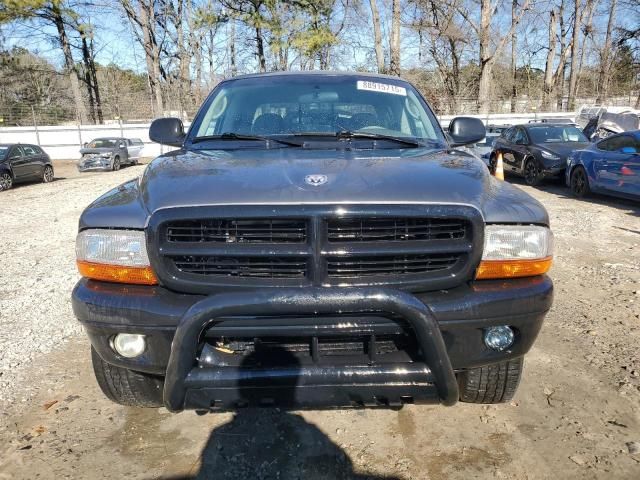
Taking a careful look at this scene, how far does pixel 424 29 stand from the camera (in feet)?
109

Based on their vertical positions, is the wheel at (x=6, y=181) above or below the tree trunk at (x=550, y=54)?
below

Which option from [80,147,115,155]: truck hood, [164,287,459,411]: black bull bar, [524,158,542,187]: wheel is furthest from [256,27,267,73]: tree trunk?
[164,287,459,411]: black bull bar

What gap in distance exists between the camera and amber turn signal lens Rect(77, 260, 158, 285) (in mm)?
2219

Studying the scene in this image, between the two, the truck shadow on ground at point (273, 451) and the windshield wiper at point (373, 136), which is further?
the windshield wiper at point (373, 136)

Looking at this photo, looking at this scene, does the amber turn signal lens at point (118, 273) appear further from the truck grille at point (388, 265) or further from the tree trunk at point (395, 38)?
the tree trunk at point (395, 38)

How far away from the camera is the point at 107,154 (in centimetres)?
2148

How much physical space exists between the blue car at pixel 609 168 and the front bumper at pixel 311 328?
806cm

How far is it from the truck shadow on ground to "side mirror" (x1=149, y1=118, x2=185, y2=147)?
6.45ft

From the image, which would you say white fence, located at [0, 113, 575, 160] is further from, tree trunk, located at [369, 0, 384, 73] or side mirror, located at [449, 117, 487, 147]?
side mirror, located at [449, 117, 487, 147]

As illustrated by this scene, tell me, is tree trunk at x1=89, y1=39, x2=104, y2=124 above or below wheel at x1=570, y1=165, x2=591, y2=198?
above

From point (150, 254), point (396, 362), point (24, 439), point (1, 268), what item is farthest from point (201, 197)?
point (1, 268)

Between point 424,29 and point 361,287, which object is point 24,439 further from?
point 424,29

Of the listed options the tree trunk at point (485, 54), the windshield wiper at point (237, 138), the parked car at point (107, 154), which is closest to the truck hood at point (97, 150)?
the parked car at point (107, 154)

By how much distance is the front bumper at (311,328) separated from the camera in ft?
6.59
